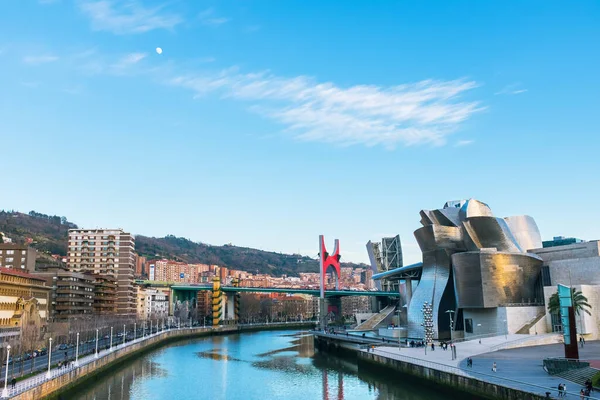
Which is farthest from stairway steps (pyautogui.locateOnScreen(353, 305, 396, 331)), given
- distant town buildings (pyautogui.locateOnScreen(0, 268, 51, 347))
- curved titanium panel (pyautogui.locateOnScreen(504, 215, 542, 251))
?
distant town buildings (pyautogui.locateOnScreen(0, 268, 51, 347))

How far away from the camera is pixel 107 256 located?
311ft

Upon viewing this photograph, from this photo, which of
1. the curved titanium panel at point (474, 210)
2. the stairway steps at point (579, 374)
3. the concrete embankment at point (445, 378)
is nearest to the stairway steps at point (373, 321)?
the curved titanium panel at point (474, 210)

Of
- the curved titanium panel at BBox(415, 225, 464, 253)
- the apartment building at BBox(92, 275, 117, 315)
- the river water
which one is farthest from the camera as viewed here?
the apartment building at BBox(92, 275, 117, 315)

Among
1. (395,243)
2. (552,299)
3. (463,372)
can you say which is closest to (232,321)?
(395,243)

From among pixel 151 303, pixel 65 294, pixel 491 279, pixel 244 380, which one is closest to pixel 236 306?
pixel 151 303

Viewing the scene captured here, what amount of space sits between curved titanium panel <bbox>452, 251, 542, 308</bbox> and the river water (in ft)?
42.7

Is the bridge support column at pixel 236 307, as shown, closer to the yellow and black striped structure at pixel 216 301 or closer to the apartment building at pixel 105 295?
the yellow and black striped structure at pixel 216 301

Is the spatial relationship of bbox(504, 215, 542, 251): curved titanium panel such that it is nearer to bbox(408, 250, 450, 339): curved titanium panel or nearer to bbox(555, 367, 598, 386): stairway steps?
bbox(408, 250, 450, 339): curved titanium panel

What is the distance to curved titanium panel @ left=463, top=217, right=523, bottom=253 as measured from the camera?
56188 millimetres

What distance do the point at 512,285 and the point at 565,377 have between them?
27.5 metres

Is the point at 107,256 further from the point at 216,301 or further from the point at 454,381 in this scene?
the point at 454,381

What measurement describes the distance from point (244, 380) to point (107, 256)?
2397 inches

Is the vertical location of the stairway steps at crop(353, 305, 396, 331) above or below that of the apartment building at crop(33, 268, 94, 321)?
below

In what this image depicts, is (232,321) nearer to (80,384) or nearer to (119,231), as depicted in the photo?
(119,231)
